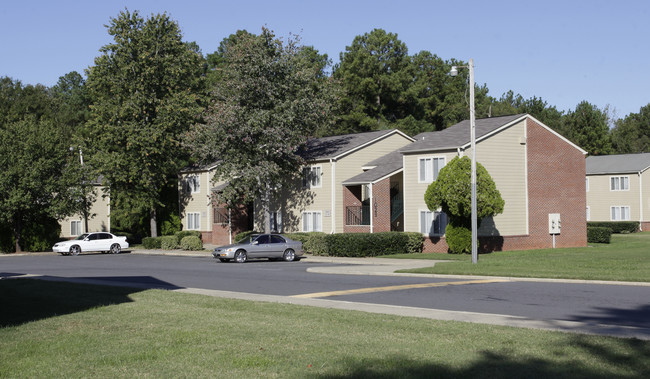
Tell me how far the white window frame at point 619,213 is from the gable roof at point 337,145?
1166 inches

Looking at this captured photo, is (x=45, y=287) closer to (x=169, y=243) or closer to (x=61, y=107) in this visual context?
(x=169, y=243)

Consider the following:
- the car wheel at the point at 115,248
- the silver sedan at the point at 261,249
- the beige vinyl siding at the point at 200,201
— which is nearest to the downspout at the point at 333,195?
the silver sedan at the point at 261,249

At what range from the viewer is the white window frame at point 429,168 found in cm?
3988

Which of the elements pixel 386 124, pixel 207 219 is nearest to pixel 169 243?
pixel 207 219

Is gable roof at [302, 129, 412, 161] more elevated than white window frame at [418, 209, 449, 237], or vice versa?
gable roof at [302, 129, 412, 161]

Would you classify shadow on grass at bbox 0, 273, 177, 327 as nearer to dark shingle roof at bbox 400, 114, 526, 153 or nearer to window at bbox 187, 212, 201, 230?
dark shingle roof at bbox 400, 114, 526, 153

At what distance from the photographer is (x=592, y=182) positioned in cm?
6950

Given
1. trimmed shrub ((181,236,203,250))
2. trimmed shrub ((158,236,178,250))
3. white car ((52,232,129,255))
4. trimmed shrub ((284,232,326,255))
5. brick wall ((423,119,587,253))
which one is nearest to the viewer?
trimmed shrub ((284,232,326,255))

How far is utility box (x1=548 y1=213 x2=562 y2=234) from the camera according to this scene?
41.9 m

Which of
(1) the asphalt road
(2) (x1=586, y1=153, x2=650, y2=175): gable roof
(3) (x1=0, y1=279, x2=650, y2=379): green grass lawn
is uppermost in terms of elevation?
(2) (x1=586, y1=153, x2=650, y2=175): gable roof

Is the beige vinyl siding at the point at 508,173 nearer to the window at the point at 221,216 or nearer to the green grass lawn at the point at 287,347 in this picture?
the window at the point at 221,216

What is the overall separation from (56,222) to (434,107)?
45214 millimetres

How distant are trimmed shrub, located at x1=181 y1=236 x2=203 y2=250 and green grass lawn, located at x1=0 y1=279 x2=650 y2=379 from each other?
35.6 meters

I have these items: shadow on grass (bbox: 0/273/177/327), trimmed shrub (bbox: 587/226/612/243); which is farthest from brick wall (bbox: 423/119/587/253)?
shadow on grass (bbox: 0/273/177/327)
